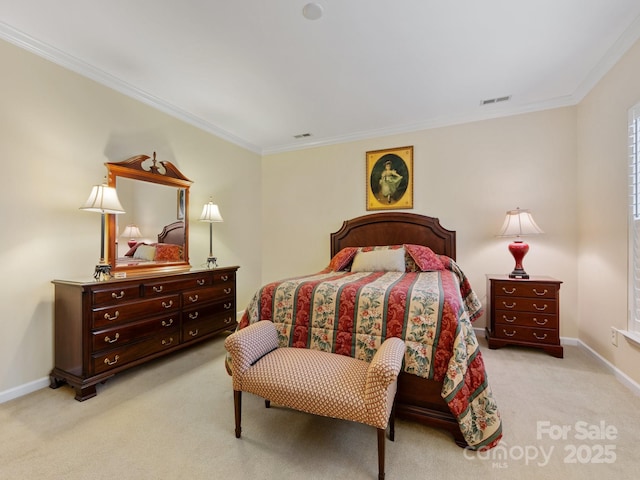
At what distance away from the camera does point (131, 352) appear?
2393 millimetres

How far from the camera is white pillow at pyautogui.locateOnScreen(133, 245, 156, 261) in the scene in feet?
9.46

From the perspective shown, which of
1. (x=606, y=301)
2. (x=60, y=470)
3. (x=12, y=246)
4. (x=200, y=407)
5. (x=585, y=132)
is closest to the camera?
(x=60, y=470)

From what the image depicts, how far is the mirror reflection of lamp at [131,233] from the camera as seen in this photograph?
277cm

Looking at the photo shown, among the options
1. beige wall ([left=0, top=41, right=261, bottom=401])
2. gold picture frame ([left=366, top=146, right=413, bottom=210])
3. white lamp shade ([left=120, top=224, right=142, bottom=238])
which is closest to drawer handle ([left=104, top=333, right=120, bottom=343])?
beige wall ([left=0, top=41, right=261, bottom=401])

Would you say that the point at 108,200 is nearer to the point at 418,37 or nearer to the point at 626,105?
the point at 418,37

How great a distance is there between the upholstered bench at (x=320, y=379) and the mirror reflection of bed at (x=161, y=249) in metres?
1.81

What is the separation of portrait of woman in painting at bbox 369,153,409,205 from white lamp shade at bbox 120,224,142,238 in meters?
2.95

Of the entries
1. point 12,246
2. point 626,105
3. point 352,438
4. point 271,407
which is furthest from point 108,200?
point 626,105

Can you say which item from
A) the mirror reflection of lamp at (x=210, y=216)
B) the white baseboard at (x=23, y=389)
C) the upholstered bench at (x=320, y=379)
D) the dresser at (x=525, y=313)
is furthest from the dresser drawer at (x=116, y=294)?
the dresser at (x=525, y=313)

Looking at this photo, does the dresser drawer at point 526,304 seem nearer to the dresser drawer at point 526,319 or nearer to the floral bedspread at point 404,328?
the dresser drawer at point 526,319

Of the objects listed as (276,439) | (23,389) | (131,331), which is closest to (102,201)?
(131,331)

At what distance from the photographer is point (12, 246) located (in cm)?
212

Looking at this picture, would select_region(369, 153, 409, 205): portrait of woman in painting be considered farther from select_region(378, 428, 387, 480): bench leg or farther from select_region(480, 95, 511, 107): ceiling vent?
select_region(378, 428, 387, 480): bench leg

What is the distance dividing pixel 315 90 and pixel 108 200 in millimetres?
2225
